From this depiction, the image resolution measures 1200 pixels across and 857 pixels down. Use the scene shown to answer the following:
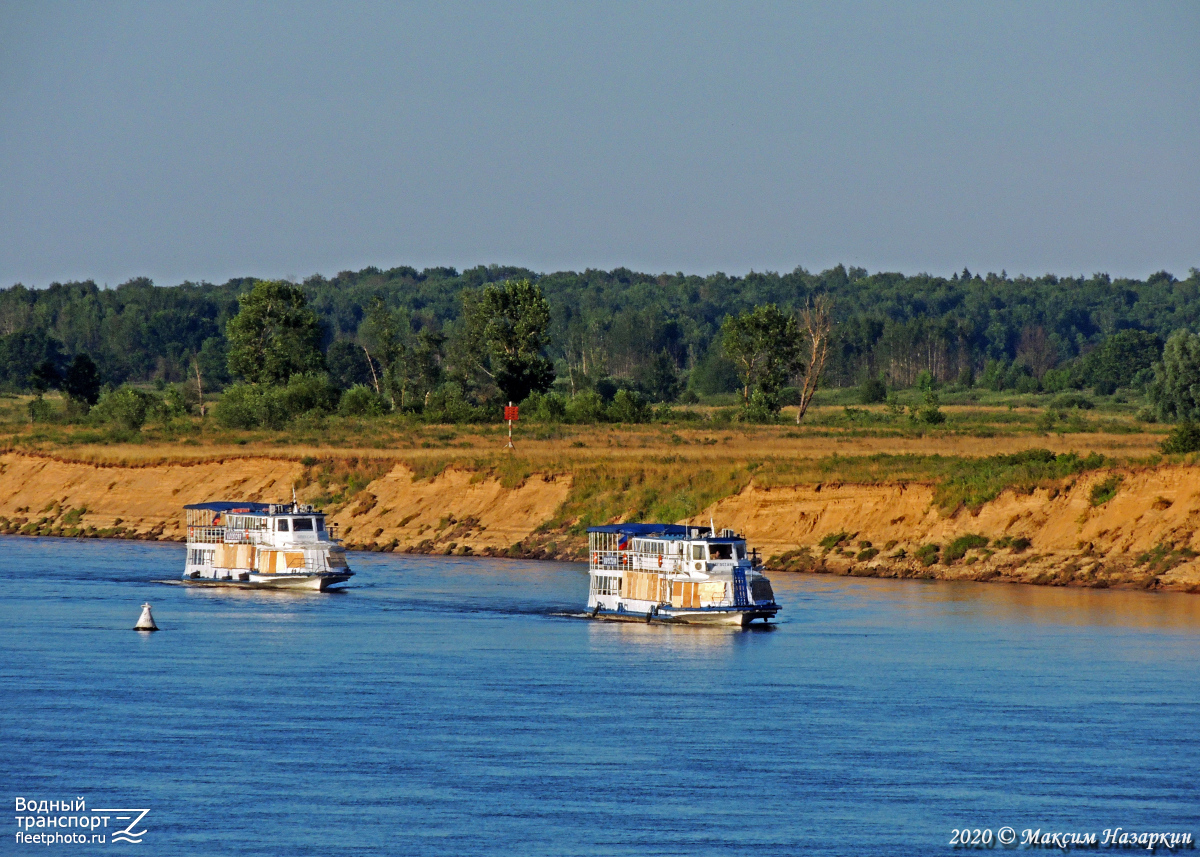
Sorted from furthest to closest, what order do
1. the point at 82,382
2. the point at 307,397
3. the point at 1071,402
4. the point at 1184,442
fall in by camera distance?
the point at 82,382 < the point at 1071,402 < the point at 307,397 < the point at 1184,442

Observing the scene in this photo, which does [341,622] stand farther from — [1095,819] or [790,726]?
[1095,819]

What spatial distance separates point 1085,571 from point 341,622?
29935mm

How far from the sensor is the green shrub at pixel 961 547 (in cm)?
7600

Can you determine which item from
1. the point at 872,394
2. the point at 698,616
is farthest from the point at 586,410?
the point at 698,616

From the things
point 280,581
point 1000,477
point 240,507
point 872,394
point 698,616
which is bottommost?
point 280,581

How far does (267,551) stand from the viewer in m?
75.8

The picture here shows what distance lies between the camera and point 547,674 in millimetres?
49188

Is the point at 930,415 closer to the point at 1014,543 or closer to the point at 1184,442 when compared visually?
the point at 1184,442

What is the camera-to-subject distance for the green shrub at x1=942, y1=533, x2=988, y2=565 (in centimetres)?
7600

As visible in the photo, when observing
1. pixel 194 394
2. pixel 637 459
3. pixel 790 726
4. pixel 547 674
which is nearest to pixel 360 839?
pixel 790 726

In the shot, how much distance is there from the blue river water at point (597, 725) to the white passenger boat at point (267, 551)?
7.90 metres

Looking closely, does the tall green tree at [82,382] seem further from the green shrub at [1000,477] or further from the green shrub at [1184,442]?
the green shrub at [1184,442]

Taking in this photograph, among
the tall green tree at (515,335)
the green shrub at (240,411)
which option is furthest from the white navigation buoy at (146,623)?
the tall green tree at (515,335)

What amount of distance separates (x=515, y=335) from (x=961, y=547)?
7529cm
